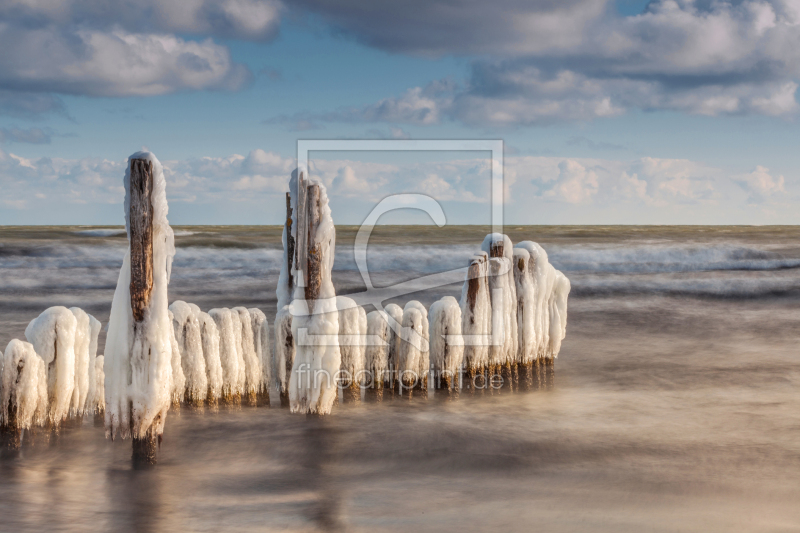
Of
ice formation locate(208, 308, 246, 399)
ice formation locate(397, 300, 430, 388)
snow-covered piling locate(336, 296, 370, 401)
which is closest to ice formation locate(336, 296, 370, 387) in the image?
snow-covered piling locate(336, 296, 370, 401)

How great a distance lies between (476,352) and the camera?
8375 millimetres

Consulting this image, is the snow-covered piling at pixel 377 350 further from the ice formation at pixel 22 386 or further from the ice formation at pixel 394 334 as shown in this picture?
the ice formation at pixel 22 386

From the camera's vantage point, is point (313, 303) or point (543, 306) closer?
point (313, 303)

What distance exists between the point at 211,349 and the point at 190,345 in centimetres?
22

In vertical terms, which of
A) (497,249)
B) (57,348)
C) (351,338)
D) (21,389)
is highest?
(497,249)

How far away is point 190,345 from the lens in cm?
696

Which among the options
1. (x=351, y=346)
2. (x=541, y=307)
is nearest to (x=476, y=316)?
(x=541, y=307)

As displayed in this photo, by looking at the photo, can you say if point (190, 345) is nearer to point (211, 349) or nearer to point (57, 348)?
point (211, 349)

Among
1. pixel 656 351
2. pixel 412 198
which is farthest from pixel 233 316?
pixel 656 351

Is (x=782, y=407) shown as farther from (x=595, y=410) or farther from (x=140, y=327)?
(x=140, y=327)

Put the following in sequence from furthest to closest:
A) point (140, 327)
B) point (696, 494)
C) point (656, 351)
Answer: point (656, 351) → point (696, 494) → point (140, 327)

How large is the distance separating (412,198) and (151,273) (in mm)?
6805

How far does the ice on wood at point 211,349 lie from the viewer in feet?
23.0

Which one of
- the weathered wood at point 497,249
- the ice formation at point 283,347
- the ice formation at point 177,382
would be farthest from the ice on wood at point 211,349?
the weathered wood at point 497,249
